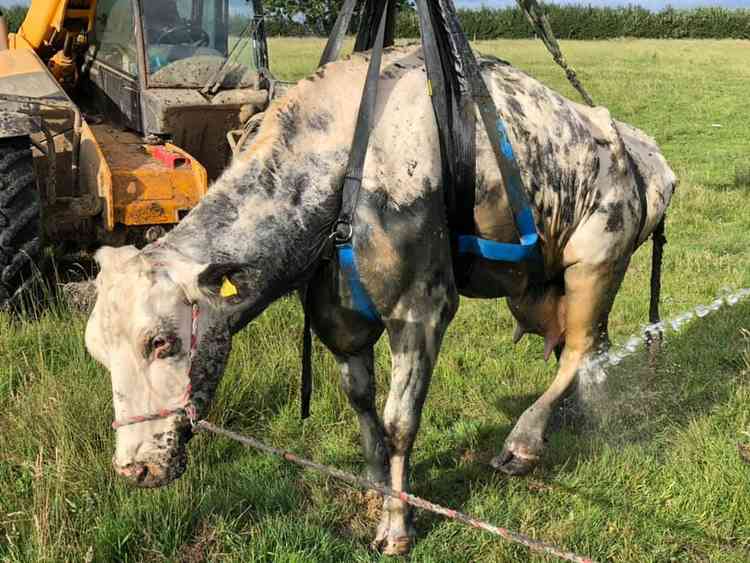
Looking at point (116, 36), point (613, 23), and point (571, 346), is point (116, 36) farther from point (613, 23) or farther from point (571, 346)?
point (613, 23)

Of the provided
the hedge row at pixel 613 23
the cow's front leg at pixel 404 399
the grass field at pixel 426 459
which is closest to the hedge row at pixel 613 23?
the hedge row at pixel 613 23

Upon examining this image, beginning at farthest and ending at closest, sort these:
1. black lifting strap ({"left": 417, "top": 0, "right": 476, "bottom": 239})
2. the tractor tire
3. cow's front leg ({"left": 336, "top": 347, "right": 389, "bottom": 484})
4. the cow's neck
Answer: the tractor tire
cow's front leg ({"left": 336, "top": 347, "right": 389, "bottom": 484})
black lifting strap ({"left": 417, "top": 0, "right": 476, "bottom": 239})
the cow's neck

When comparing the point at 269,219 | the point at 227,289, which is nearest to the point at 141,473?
the point at 227,289

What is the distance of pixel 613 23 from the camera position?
58.7m

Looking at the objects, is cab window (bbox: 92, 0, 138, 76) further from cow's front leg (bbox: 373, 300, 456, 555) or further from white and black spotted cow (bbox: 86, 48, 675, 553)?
cow's front leg (bbox: 373, 300, 456, 555)

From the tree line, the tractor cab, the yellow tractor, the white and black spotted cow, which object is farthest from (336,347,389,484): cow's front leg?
the tree line

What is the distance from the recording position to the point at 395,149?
3371 mm

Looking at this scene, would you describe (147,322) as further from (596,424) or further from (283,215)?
(596,424)

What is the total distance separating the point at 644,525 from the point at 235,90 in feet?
17.1

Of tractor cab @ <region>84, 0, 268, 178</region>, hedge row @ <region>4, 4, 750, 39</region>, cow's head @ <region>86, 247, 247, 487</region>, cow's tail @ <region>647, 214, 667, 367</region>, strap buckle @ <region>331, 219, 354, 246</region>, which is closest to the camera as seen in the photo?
cow's head @ <region>86, 247, 247, 487</region>

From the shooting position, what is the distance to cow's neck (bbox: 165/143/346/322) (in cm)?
305

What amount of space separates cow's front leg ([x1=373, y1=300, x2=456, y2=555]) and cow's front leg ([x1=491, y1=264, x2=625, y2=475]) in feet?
1.94

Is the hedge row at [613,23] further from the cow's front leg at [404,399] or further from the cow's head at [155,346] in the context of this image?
the cow's head at [155,346]

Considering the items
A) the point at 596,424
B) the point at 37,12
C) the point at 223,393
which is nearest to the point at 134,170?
the point at 223,393
